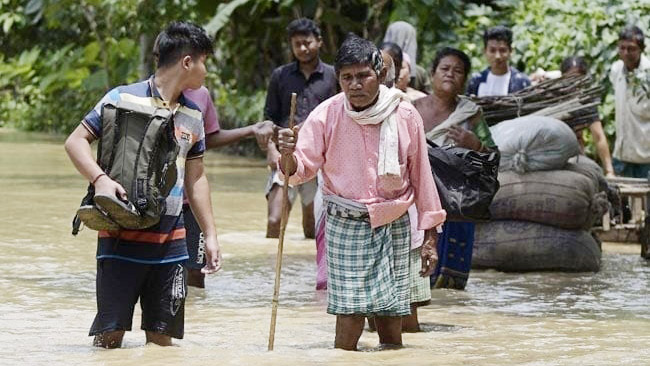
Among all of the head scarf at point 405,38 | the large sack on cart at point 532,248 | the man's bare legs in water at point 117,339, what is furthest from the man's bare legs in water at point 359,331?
the head scarf at point 405,38

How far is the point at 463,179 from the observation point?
7582 mm

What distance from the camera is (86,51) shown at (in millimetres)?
29625

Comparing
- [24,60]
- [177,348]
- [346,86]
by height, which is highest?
[24,60]

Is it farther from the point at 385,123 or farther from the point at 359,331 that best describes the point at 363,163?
the point at 359,331

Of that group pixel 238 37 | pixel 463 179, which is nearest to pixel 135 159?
pixel 463 179

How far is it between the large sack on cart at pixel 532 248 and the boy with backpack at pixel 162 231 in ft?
13.3

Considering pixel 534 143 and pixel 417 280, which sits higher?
pixel 534 143

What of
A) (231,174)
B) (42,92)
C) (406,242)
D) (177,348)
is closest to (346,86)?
(406,242)

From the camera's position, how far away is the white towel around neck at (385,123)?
6043mm

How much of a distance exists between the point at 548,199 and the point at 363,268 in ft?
12.2

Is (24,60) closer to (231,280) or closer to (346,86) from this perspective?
(231,280)

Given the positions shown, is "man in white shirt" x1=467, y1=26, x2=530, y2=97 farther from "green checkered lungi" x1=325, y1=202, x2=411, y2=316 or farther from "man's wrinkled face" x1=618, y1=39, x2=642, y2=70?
"green checkered lungi" x1=325, y1=202, x2=411, y2=316

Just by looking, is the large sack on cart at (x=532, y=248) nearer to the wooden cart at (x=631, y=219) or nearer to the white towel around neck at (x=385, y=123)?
the wooden cart at (x=631, y=219)

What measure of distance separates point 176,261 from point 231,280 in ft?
10.7
